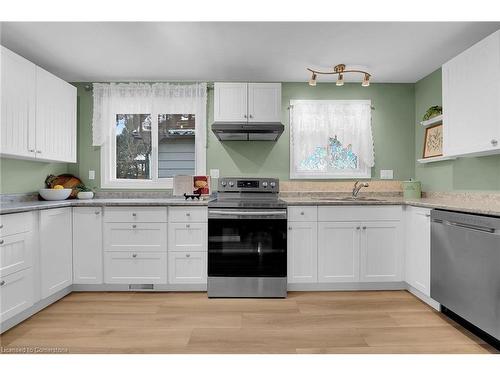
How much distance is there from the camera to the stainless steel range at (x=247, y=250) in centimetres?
272

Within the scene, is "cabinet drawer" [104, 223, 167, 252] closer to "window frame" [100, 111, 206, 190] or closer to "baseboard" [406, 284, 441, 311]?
"window frame" [100, 111, 206, 190]

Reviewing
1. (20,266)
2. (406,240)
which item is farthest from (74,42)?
(406,240)

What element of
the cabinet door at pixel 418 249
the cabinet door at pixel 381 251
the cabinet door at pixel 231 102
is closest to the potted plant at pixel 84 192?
the cabinet door at pixel 231 102

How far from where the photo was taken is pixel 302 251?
2828mm

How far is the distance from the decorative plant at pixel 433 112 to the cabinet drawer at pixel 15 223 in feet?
12.6

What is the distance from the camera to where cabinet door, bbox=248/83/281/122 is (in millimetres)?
3150

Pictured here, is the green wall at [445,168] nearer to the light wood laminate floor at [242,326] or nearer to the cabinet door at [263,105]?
the light wood laminate floor at [242,326]

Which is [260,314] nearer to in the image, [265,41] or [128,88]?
[265,41]

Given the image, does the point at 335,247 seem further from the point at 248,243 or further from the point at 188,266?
the point at 188,266

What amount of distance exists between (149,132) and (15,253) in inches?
77.3

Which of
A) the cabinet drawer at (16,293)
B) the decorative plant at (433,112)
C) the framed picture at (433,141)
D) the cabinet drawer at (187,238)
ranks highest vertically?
the decorative plant at (433,112)

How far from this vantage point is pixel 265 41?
8.45 ft

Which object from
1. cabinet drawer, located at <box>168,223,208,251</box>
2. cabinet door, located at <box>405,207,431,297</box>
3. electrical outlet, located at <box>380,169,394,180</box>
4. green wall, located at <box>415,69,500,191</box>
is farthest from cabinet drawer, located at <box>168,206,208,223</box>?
green wall, located at <box>415,69,500,191</box>

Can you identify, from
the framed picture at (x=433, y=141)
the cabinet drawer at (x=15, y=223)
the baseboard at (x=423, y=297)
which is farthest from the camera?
the framed picture at (x=433, y=141)
